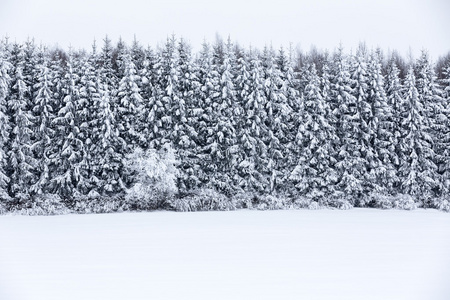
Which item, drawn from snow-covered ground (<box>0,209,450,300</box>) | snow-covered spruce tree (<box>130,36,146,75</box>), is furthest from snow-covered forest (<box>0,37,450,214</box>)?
snow-covered ground (<box>0,209,450,300</box>)

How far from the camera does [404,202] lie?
97.6 ft

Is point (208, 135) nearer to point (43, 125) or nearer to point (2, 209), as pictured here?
point (43, 125)

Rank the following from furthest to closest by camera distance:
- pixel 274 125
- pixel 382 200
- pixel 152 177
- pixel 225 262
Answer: pixel 274 125
pixel 382 200
pixel 152 177
pixel 225 262

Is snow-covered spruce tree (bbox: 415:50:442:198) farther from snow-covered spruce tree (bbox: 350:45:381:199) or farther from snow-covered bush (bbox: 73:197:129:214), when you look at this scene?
snow-covered bush (bbox: 73:197:129:214)

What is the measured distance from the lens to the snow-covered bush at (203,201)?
2919cm

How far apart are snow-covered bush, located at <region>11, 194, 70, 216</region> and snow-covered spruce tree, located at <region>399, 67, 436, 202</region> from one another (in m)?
24.9

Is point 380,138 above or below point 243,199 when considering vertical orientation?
above

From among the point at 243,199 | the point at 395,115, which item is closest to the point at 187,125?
the point at 243,199

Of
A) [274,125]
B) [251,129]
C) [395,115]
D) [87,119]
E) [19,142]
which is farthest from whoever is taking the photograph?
[395,115]

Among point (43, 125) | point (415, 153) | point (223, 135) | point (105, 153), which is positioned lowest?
point (415, 153)

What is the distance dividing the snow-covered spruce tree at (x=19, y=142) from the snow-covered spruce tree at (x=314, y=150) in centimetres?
1914

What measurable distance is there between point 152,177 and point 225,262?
18.3 metres

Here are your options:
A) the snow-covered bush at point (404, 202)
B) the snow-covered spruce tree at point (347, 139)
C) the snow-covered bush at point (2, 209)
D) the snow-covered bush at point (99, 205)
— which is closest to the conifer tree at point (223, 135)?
the snow-covered bush at point (99, 205)

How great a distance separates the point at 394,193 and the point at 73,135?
24416mm
